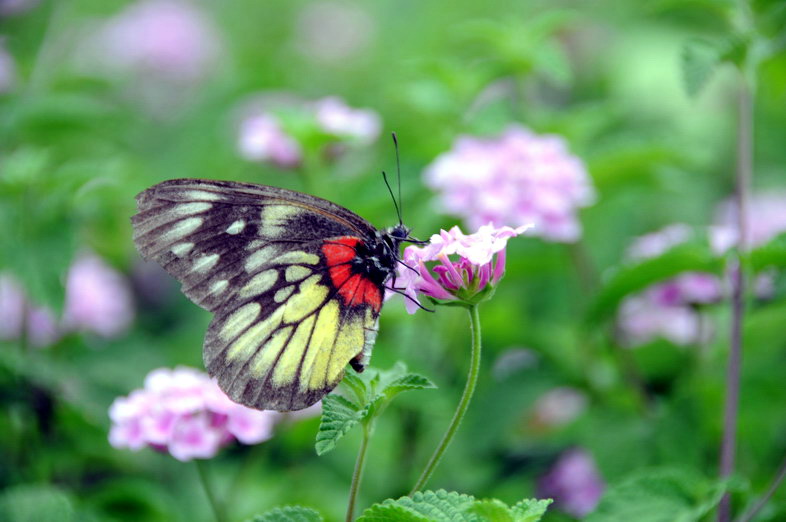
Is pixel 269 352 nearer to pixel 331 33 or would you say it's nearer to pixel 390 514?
pixel 390 514

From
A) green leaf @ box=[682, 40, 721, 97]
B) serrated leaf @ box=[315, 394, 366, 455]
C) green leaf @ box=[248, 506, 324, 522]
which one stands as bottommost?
green leaf @ box=[248, 506, 324, 522]

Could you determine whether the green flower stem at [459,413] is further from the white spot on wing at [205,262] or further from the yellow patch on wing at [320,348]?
the white spot on wing at [205,262]

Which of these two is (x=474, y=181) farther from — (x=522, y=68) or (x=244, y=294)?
(x=244, y=294)

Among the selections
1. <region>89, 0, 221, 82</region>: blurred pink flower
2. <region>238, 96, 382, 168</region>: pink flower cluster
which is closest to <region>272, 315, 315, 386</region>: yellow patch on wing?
<region>238, 96, 382, 168</region>: pink flower cluster

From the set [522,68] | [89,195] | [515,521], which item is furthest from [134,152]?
[515,521]

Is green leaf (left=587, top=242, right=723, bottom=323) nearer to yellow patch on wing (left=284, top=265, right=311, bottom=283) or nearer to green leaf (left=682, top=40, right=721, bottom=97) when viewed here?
green leaf (left=682, top=40, right=721, bottom=97)

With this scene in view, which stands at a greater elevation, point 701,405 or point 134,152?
point 134,152

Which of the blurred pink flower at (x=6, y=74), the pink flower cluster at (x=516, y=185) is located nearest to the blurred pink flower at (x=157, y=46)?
the blurred pink flower at (x=6, y=74)
